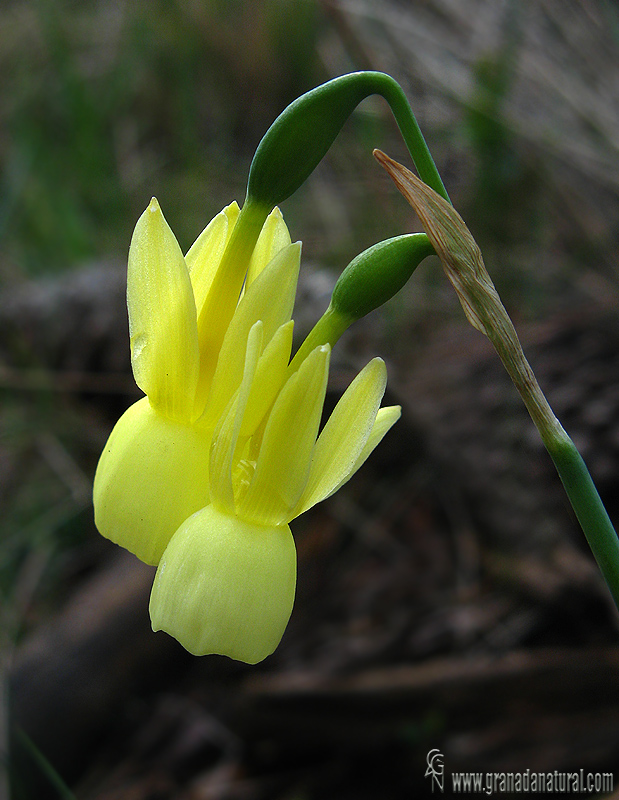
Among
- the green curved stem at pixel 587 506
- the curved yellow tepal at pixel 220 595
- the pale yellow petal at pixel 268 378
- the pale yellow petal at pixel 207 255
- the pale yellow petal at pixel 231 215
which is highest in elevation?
the pale yellow petal at pixel 231 215

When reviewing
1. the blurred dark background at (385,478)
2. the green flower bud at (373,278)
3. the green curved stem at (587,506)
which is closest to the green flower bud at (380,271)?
the green flower bud at (373,278)

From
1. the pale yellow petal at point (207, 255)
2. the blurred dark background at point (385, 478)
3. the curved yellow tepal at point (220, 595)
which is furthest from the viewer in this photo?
the blurred dark background at point (385, 478)

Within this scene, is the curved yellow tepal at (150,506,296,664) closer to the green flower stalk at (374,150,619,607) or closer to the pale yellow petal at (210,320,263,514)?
the pale yellow petal at (210,320,263,514)

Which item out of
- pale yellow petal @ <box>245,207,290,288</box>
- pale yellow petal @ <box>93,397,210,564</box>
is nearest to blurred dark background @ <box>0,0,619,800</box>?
pale yellow petal @ <box>93,397,210,564</box>

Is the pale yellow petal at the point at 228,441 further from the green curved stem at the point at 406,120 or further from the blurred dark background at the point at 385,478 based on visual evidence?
the blurred dark background at the point at 385,478

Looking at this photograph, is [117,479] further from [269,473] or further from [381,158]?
[381,158]

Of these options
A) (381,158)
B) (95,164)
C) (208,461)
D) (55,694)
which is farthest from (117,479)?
(95,164)

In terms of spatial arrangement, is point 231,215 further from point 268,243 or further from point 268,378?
point 268,378
